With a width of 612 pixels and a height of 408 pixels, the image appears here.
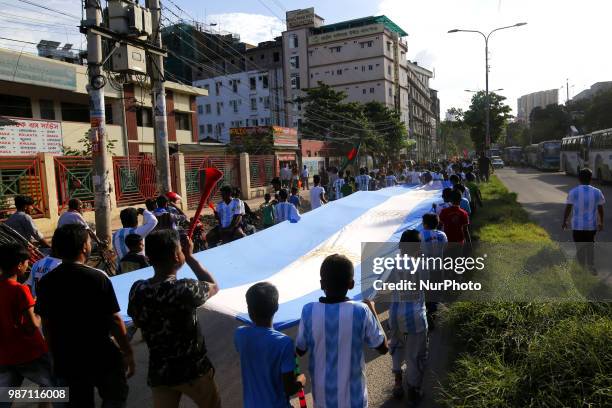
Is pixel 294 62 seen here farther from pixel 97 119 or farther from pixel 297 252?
pixel 297 252

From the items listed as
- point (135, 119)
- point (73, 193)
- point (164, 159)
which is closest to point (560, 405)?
point (164, 159)

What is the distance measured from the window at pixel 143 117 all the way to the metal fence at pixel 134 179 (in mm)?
11046

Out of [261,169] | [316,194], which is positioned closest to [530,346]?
[316,194]

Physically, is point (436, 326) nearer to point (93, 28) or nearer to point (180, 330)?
point (180, 330)

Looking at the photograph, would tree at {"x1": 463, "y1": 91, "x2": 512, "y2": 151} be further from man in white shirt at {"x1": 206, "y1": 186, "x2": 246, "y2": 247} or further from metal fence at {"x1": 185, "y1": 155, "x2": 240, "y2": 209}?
man in white shirt at {"x1": 206, "y1": 186, "x2": 246, "y2": 247}

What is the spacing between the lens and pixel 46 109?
21500 millimetres

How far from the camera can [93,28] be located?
1017 cm

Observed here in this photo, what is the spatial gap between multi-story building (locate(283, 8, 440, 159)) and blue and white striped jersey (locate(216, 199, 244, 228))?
179 feet

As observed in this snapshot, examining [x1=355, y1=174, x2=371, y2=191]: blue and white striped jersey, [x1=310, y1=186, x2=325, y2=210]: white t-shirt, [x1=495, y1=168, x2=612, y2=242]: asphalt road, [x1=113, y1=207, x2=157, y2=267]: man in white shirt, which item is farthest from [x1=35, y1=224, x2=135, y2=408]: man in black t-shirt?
[x1=355, y1=174, x2=371, y2=191]: blue and white striped jersey

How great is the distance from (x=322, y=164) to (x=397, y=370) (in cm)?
3380

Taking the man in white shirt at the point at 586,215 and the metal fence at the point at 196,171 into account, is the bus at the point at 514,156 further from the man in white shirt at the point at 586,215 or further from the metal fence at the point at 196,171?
the man in white shirt at the point at 586,215

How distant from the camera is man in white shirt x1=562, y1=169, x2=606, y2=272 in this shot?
274 inches

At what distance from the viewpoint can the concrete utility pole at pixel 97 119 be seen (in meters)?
10.2

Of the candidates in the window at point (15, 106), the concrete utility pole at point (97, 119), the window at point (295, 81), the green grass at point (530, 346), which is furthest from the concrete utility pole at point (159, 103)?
the window at point (295, 81)
